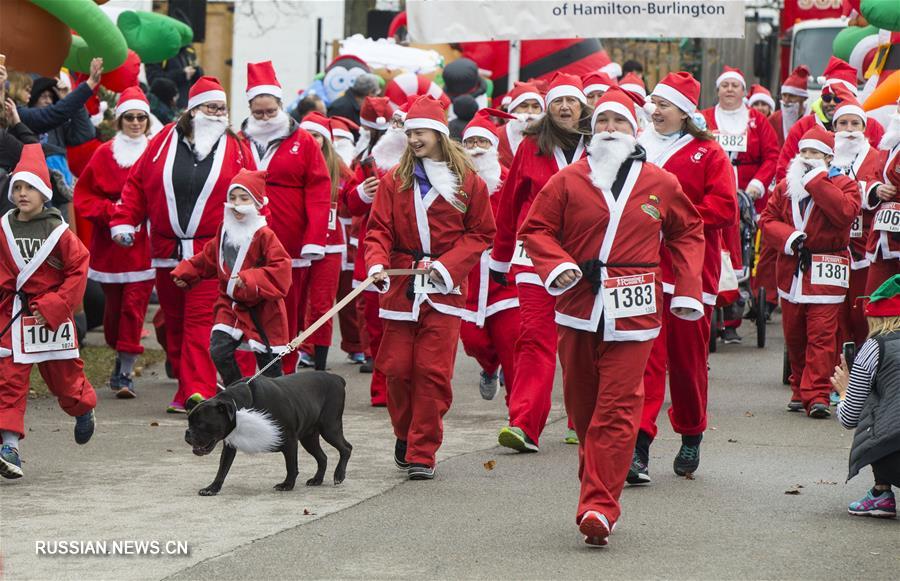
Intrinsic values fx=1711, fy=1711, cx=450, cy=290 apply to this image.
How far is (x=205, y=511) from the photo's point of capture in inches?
310

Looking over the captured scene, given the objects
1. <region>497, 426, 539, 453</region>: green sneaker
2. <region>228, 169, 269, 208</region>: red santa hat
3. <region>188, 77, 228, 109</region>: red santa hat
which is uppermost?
<region>188, 77, 228, 109</region>: red santa hat

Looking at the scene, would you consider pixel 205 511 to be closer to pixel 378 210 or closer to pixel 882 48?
pixel 378 210

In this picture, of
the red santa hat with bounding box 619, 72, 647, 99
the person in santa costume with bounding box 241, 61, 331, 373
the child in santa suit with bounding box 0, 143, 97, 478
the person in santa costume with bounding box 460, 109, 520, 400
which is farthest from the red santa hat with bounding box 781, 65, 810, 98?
the child in santa suit with bounding box 0, 143, 97, 478

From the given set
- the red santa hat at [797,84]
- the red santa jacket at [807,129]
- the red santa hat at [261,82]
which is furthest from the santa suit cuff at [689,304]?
the red santa hat at [797,84]

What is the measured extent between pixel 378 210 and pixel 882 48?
346 inches

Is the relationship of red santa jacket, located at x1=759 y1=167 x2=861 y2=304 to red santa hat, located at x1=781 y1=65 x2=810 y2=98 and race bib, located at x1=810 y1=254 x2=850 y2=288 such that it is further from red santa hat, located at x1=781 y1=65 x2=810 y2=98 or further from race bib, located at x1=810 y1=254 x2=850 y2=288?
red santa hat, located at x1=781 y1=65 x2=810 y2=98

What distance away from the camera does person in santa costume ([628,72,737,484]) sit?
877 centimetres

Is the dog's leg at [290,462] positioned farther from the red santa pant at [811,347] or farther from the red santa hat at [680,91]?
the red santa pant at [811,347]

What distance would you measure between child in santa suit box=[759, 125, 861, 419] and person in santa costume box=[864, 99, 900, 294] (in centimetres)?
17

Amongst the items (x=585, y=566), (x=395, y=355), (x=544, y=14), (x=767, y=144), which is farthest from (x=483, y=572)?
(x=544, y=14)

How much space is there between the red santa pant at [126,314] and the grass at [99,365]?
0.33 m

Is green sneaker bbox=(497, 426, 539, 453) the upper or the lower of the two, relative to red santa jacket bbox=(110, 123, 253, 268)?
lower

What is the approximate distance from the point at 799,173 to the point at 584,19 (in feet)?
23.2

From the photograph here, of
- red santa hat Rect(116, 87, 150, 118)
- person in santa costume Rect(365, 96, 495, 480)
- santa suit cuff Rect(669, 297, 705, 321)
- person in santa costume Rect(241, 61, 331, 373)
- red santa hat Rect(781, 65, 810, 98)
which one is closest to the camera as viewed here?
santa suit cuff Rect(669, 297, 705, 321)
